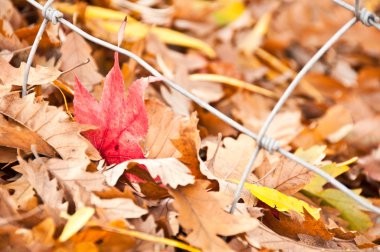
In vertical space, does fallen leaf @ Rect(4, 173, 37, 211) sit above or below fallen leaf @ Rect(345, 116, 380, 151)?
above

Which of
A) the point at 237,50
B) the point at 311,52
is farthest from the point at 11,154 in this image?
the point at 311,52

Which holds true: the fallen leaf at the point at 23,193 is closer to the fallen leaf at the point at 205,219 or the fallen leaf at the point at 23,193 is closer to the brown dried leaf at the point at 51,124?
the brown dried leaf at the point at 51,124

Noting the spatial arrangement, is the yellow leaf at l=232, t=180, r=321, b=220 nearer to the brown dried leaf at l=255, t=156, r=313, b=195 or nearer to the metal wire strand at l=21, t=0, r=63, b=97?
the brown dried leaf at l=255, t=156, r=313, b=195

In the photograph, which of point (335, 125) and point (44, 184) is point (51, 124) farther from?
point (335, 125)

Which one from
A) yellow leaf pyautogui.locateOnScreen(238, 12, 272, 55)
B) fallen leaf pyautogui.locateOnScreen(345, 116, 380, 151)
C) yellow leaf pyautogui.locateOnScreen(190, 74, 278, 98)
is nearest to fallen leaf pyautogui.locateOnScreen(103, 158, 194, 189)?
yellow leaf pyautogui.locateOnScreen(190, 74, 278, 98)

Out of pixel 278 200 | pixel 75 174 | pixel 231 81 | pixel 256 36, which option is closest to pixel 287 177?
pixel 278 200

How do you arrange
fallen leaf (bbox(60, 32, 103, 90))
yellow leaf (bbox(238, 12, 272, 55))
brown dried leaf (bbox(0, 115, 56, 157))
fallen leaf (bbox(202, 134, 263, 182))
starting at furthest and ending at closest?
1. yellow leaf (bbox(238, 12, 272, 55))
2. fallen leaf (bbox(60, 32, 103, 90))
3. fallen leaf (bbox(202, 134, 263, 182))
4. brown dried leaf (bbox(0, 115, 56, 157))

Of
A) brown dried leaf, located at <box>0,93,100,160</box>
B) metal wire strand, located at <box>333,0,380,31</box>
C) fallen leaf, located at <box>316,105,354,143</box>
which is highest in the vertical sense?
metal wire strand, located at <box>333,0,380,31</box>
